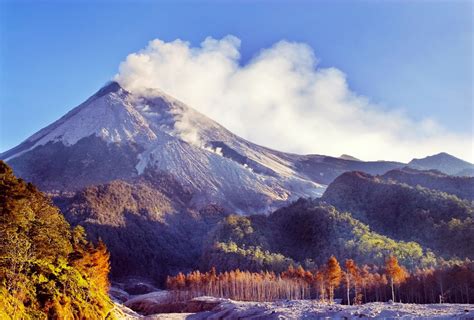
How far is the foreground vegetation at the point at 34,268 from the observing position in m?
30.8

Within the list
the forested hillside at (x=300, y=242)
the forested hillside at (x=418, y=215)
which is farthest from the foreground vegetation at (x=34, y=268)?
the forested hillside at (x=418, y=215)

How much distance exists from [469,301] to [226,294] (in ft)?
149

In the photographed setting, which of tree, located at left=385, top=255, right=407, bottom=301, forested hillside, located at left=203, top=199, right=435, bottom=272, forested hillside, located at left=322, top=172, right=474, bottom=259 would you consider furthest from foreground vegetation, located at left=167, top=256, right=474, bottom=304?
forested hillside, located at left=322, top=172, right=474, bottom=259

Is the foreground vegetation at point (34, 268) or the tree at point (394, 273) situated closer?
the foreground vegetation at point (34, 268)

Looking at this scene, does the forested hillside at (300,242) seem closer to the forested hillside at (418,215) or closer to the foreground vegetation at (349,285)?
the forested hillside at (418,215)

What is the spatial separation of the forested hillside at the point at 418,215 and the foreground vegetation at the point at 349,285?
32.4m

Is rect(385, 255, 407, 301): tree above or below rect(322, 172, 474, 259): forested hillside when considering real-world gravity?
below

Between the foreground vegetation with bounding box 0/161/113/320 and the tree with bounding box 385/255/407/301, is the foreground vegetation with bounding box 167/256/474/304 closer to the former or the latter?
the tree with bounding box 385/255/407/301

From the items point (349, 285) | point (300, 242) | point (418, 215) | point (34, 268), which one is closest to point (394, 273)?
point (349, 285)

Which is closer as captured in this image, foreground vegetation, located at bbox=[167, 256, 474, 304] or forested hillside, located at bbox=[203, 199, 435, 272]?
foreground vegetation, located at bbox=[167, 256, 474, 304]

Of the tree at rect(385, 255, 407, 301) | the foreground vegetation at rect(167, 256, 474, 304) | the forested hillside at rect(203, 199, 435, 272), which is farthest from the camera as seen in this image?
the forested hillside at rect(203, 199, 435, 272)

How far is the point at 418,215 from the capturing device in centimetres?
16050

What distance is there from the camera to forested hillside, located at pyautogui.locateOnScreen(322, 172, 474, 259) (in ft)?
439

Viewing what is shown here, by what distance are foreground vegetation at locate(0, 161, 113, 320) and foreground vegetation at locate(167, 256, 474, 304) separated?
4824 centimetres
